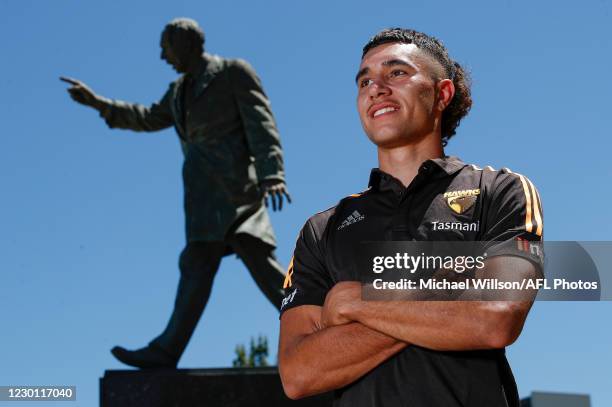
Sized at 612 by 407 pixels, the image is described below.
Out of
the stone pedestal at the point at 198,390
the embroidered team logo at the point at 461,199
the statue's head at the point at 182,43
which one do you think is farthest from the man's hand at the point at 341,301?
the statue's head at the point at 182,43

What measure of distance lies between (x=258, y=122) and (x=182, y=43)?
1.01m

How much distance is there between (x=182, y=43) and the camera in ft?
27.6

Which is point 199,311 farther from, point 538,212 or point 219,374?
point 538,212

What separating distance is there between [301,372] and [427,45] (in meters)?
0.97

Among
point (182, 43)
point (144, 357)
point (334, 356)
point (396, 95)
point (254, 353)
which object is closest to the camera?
point (334, 356)

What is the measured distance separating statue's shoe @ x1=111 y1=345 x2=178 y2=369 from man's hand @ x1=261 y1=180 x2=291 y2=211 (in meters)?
1.45

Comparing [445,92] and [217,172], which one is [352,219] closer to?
[445,92]

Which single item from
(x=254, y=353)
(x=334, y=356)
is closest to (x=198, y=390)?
(x=334, y=356)

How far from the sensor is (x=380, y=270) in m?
2.25

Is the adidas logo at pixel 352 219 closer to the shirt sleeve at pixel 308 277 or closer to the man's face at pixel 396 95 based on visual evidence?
the shirt sleeve at pixel 308 277

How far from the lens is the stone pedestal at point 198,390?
6887mm

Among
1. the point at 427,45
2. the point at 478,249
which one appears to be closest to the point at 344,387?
the point at 478,249

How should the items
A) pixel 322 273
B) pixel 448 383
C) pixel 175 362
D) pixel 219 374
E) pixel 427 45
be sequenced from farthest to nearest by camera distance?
pixel 175 362, pixel 219 374, pixel 427 45, pixel 322 273, pixel 448 383

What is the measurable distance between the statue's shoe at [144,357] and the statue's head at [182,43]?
8.24ft
